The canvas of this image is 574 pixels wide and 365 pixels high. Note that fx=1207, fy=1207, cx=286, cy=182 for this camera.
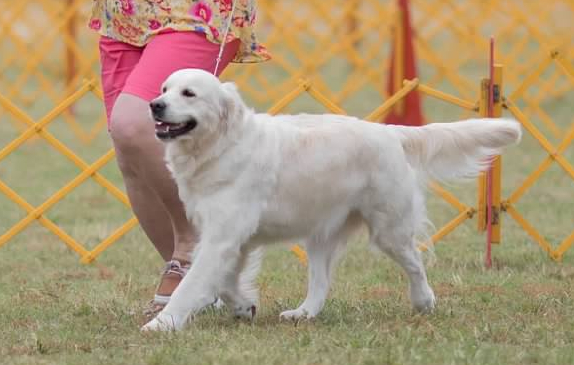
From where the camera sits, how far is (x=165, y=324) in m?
4.06

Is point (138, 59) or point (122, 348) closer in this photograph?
point (122, 348)

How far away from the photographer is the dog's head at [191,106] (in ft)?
12.9

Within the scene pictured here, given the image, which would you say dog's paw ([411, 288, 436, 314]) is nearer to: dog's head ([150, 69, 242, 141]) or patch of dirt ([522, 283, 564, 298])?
patch of dirt ([522, 283, 564, 298])

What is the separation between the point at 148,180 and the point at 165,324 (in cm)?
62

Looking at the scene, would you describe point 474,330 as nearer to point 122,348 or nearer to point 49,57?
point 122,348

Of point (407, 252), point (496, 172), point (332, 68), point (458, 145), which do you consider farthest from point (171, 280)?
point (332, 68)

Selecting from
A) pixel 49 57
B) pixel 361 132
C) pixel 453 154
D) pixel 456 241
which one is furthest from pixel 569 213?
pixel 49 57

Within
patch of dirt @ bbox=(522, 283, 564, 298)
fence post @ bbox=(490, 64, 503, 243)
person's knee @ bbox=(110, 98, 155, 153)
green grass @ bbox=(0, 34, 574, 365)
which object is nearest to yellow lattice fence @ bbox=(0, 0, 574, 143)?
green grass @ bbox=(0, 34, 574, 365)

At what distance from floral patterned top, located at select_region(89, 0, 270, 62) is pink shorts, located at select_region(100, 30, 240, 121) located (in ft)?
0.10

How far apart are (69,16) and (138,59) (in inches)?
320

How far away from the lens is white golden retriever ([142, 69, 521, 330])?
13.3ft

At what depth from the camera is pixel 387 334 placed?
157 inches

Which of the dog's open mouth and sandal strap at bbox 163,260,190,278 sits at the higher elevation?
the dog's open mouth

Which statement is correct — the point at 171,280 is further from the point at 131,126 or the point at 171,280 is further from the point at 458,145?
the point at 458,145
